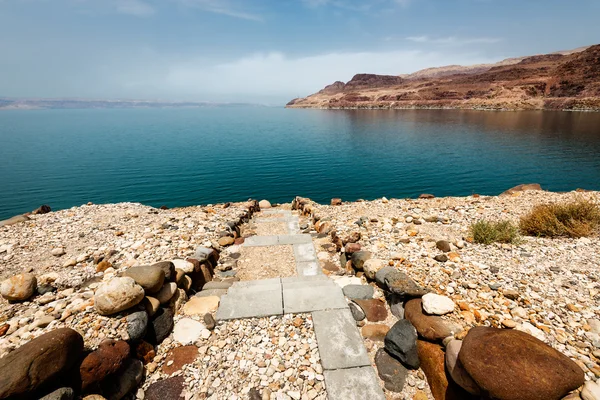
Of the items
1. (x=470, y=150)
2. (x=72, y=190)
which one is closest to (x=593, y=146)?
(x=470, y=150)

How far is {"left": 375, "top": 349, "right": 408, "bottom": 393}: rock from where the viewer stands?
4.68 meters

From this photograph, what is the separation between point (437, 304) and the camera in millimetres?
5367

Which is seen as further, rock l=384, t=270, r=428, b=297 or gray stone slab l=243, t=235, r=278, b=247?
gray stone slab l=243, t=235, r=278, b=247

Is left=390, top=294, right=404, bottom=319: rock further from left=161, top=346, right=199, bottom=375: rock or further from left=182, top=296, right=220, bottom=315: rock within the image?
left=161, top=346, right=199, bottom=375: rock

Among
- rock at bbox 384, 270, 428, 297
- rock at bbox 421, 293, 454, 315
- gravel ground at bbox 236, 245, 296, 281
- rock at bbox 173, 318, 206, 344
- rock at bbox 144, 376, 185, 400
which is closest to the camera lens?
rock at bbox 144, 376, 185, 400

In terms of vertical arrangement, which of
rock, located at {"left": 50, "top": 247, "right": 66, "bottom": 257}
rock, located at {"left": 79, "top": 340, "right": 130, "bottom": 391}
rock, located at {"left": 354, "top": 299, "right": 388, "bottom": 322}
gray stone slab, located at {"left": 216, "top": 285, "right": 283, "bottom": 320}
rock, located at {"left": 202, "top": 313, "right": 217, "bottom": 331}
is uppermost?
rock, located at {"left": 50, "top": 247, "right": 66, "bottom": 257}

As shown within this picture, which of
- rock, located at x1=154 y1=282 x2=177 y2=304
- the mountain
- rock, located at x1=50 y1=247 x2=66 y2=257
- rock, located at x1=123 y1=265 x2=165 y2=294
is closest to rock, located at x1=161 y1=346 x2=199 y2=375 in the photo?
rock, located at x1=154 y1=282 x2=177 y2=304

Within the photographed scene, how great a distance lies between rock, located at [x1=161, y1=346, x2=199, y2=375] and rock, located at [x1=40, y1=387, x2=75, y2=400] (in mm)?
1438

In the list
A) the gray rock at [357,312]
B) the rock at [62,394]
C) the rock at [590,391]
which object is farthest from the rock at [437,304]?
the rock at [62,394]

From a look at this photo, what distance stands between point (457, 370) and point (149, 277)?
19.4 feet

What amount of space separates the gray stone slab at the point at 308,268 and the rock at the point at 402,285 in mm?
2460

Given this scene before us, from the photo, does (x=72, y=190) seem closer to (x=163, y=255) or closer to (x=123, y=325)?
(x=163, y=255)

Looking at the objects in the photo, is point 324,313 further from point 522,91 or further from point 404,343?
point 522,91

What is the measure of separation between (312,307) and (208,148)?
40.3m
